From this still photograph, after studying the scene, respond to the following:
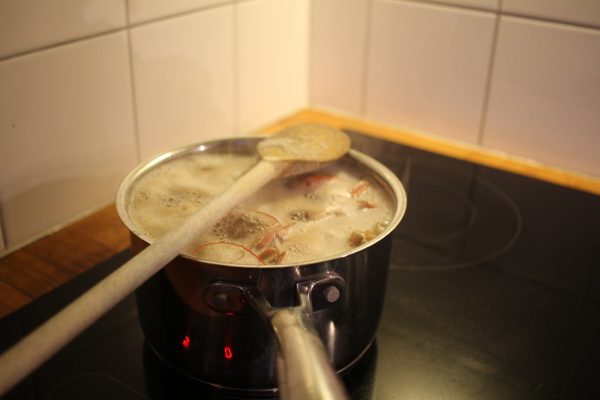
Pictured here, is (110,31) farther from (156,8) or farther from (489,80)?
Result: (489,80)

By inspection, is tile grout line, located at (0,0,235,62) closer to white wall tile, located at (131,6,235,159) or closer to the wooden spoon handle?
white wall tile, located at (131,6,235,159)

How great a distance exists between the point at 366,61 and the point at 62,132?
19.3 inches

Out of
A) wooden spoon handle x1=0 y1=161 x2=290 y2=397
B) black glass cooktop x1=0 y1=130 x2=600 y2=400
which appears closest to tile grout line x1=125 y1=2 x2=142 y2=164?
black glass cooktop x1=0 y1=130 x2=600 y2=400

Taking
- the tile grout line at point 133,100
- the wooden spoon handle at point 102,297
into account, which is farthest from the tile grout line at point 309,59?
the wooden spoon handle at point 102,297

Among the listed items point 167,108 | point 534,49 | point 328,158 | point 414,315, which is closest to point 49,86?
point 167,108

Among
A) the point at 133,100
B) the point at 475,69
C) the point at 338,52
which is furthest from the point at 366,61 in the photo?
the point at 133,100

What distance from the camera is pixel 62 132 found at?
2.38 ft

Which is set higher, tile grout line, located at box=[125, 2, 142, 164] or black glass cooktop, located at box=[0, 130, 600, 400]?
tile grout line, located at box=[125, 2, 142, 164]

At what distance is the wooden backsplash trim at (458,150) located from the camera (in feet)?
2.98

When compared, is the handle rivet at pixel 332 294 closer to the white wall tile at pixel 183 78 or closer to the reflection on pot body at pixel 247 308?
the reflection on pot body at pixel 247 308

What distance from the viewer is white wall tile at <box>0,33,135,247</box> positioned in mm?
676

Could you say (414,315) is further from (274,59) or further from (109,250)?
(274,59)

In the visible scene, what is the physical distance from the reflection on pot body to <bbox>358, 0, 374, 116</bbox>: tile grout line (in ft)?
1.60

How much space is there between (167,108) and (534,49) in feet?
1.59
